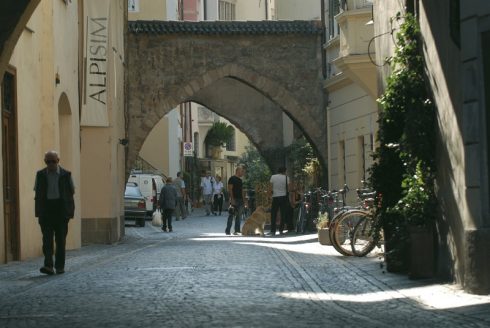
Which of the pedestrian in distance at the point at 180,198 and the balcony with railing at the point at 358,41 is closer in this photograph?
the balcony with railing at the point at 358,41

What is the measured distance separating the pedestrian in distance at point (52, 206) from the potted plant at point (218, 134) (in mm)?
66027

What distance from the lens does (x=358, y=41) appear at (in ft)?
82.6

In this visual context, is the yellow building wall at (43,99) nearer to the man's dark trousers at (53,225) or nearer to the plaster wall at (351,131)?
the man's dark trousers at (53,225)

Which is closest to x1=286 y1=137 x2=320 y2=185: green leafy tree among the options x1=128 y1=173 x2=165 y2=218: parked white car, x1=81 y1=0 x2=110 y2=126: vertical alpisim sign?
x1=128 y1=173 x2=165 y2=218: parked white car

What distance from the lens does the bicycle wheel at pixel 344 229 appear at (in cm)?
1875

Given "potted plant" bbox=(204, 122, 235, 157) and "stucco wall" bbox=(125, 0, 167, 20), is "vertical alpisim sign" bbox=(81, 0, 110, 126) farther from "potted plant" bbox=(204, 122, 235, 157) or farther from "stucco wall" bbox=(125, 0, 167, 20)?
"potted plant" bbox=(204, 122, 235, 157)

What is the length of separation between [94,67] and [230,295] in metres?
16.0

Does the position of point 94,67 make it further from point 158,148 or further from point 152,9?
point 158,148

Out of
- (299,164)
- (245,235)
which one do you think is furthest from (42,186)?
(299,164)

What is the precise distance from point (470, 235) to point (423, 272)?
7.00 feet

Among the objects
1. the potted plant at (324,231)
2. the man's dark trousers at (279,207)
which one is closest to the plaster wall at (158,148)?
the man's dark trousers at (279,207)

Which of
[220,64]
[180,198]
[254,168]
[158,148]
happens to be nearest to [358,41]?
[220,64]

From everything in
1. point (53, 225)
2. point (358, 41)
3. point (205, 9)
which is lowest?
point (53, 225)

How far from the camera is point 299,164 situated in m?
41.1
